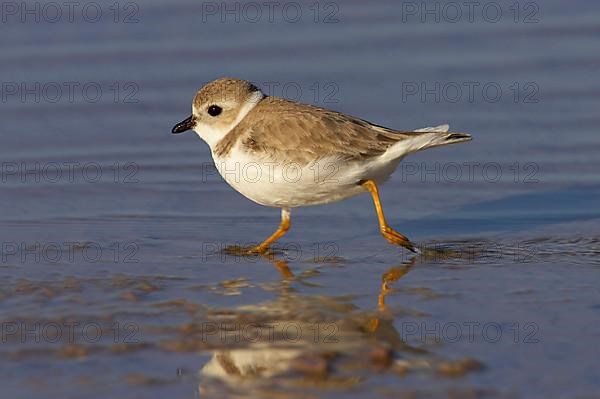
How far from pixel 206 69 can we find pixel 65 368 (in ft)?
20.1

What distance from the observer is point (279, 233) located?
27.3 feet

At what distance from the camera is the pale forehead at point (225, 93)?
8.48 metres

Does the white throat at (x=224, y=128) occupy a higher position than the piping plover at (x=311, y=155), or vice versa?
the white throat at (x=224, y=128)

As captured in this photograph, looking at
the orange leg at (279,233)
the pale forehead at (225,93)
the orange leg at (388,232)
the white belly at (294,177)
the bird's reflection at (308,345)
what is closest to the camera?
the bird's reflection at (308,345)

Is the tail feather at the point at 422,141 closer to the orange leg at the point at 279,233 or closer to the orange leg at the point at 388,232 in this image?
the orange leg at the point at 388,232

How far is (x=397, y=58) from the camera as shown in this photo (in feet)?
38.7

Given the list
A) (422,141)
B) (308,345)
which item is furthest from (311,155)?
(308,345)

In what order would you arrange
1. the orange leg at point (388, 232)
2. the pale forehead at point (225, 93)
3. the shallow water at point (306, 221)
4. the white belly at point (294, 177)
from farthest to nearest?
the pale forehead at point (225, 93), the orange leg at point (388, 232), the white belly at point (294, 177), the shallow water at point (306, 221)

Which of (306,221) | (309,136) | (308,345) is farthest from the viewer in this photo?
(306,221)

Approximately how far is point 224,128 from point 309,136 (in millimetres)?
825

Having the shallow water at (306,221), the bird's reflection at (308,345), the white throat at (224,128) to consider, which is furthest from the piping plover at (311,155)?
the bird's reflection at (308,345)

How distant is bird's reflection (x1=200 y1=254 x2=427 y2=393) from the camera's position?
5.84 m

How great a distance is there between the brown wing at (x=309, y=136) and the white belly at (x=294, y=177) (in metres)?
0.06

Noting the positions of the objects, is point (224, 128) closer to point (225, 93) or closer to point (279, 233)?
point (225, 93)
